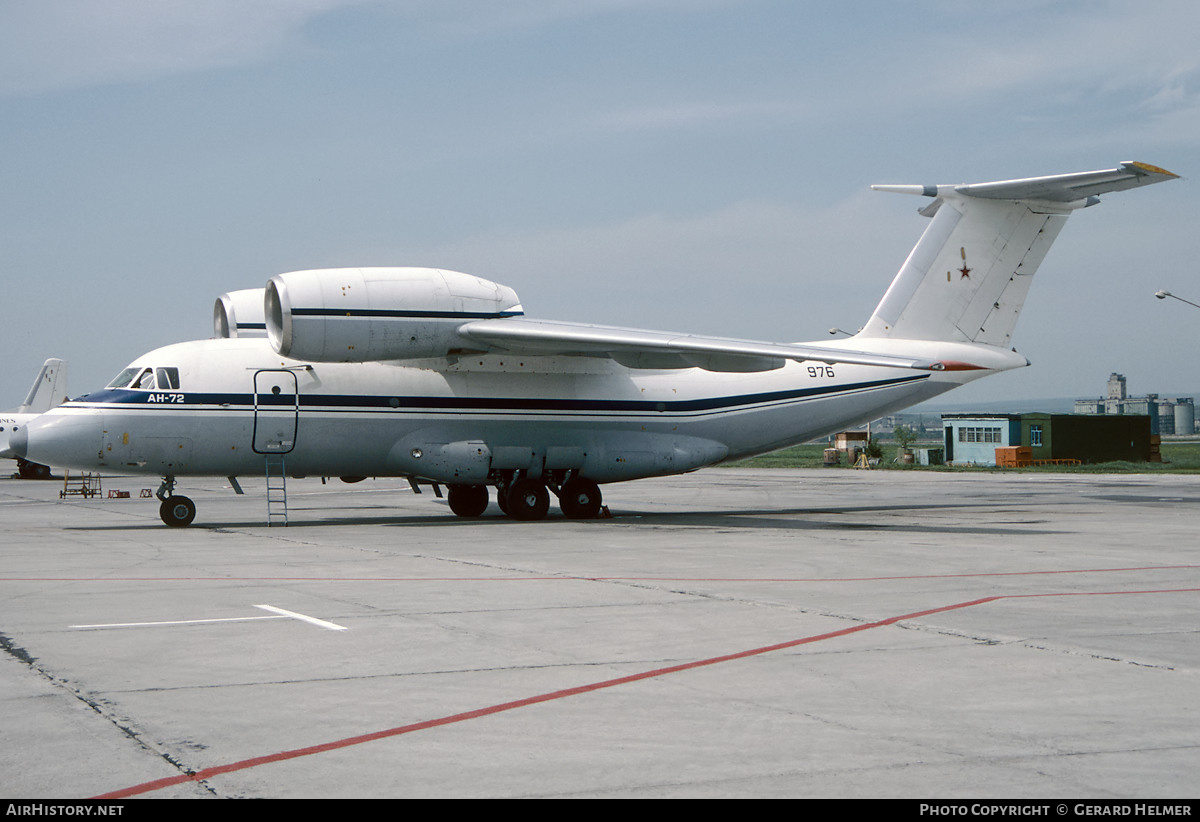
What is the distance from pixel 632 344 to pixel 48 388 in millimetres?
40798

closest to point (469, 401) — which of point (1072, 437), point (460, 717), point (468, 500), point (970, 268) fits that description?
point (468, 500)

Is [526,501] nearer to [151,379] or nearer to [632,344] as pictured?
[632,344]

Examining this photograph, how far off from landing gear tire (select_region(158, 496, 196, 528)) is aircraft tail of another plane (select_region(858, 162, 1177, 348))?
13.8 meters

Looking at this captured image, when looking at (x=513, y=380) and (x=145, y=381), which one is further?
(x=513, y=380)

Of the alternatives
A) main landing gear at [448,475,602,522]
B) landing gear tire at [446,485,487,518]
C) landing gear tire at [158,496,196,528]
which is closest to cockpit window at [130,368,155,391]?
landing gear tire at [158,496,196,528]

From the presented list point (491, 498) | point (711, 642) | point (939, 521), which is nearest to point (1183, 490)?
point (939, 521)

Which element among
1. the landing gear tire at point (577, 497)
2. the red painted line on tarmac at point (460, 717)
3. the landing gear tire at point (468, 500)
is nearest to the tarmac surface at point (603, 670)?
the red painted line on tarmac at point (460, 717)

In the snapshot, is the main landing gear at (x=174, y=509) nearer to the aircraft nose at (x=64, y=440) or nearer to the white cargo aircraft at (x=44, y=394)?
the aircraft nose at (x=64, y=440)

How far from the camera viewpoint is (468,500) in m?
23.5

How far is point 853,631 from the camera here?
8641 mm

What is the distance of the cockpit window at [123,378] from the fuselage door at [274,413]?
82.0 inches

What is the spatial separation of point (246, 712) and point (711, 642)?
11.2 feet

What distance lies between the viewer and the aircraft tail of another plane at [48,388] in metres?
51.1

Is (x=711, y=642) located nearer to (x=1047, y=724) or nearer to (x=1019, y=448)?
(x=1047, y=724)
